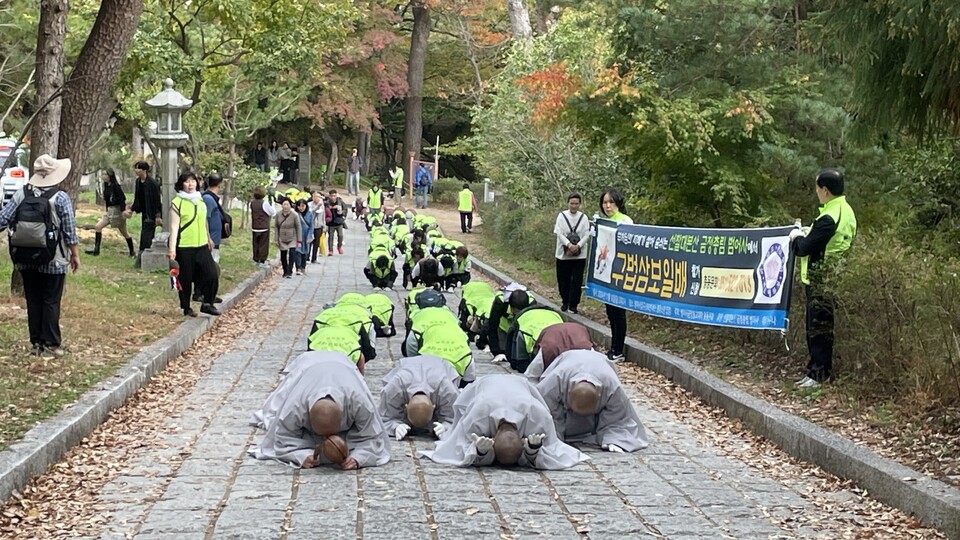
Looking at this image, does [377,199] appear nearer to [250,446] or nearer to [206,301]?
[206,301]

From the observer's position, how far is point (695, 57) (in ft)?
50.5

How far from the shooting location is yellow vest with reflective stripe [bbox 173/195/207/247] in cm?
1398

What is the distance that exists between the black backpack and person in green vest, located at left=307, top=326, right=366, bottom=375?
98.9 inches

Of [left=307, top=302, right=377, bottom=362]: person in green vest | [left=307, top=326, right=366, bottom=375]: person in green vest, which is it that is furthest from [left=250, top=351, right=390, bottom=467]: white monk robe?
[left=307, top=302, right=377, bottom=362]: person in green vest

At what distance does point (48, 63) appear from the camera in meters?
14.0

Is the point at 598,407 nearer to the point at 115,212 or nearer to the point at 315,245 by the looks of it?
the point at 115,212

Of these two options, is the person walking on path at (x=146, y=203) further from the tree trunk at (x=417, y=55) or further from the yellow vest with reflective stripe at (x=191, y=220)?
the tree trunk at (x=417, y=55)

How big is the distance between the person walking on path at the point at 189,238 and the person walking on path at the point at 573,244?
4416 millimetres

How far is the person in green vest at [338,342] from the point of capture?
9016 millimetres

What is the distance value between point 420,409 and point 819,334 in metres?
3.55

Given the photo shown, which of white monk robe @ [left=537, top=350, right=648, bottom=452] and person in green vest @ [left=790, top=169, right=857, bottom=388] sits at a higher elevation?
person in green vest @ [left=790, top=169, right=857, bottom=388]

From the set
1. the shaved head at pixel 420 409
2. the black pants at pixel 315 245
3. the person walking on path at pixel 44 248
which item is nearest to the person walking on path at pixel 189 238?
the person walking on path at pixel 44 248

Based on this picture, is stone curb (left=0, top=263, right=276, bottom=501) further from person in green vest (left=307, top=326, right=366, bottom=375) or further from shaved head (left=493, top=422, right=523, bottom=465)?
shaved head (left=493, top=422, right=523, bottom=465)

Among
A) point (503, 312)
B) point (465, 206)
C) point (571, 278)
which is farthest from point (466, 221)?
point (503, 312)
